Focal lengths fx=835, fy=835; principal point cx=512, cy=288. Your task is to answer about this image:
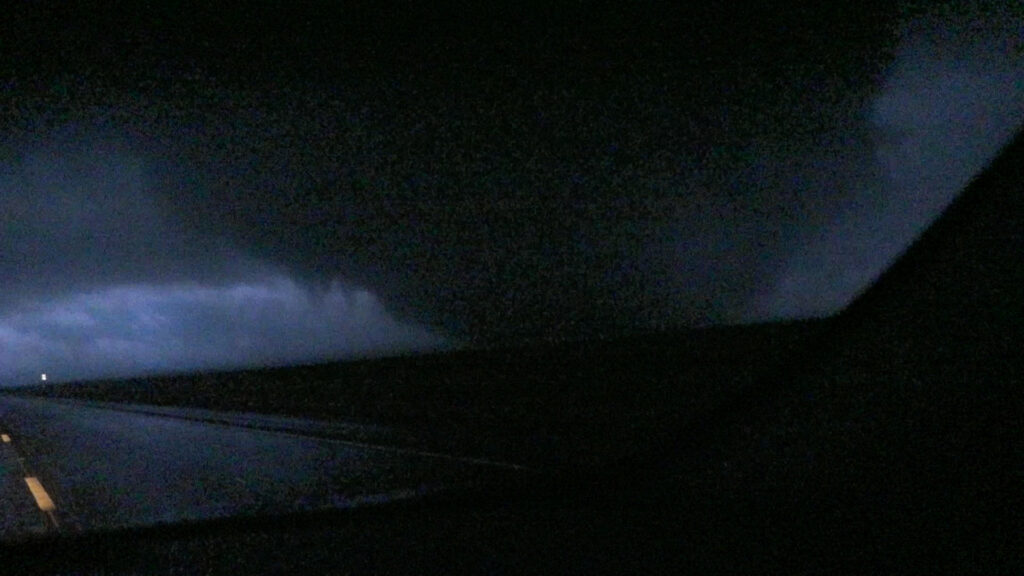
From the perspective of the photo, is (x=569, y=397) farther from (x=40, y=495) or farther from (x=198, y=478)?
(x=40, y=495)

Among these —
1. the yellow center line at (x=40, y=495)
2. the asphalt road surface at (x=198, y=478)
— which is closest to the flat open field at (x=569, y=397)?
the asphalt road surface at (x=198, y=478)

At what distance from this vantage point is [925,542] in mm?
4016

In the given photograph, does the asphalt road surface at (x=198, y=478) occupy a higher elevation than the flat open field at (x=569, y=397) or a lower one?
lower

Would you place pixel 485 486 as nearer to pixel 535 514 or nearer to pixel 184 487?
pixel 535 514

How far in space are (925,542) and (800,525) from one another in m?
1.23

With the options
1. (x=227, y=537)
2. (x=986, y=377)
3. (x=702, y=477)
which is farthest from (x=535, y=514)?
(x=986, y=377)

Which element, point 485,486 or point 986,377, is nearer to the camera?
point 986,377

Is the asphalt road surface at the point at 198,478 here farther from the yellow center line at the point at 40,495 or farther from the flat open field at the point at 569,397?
the flat open field at the point at 569,397

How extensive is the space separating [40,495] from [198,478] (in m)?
2.06

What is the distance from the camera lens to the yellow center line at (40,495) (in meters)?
9.77

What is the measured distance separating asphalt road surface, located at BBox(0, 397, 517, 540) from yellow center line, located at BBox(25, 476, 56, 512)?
1 centimetres

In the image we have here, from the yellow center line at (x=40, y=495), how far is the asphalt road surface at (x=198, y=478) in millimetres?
13

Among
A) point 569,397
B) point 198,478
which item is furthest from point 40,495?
point 569,397

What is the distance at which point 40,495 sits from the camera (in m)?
10.9
